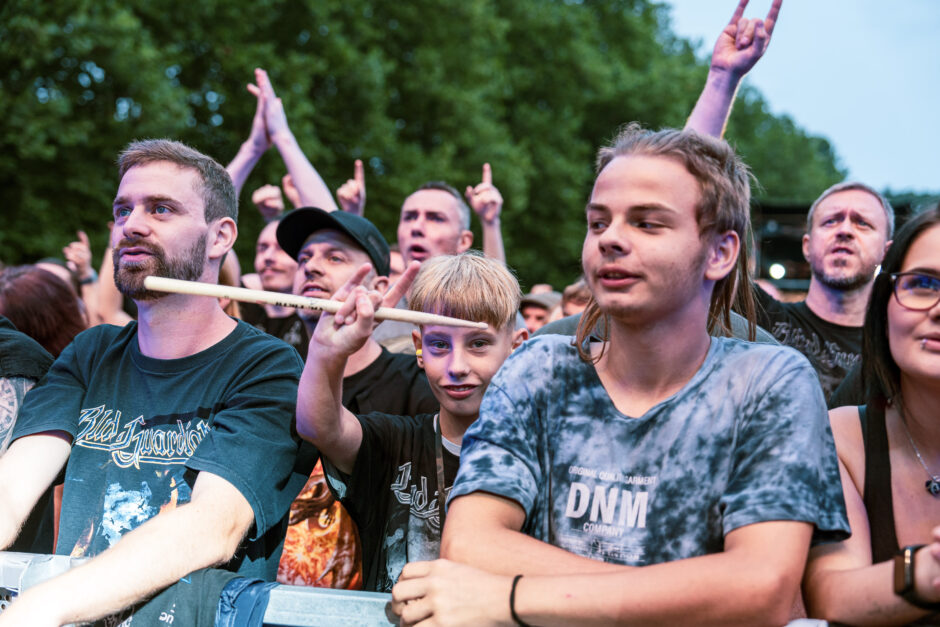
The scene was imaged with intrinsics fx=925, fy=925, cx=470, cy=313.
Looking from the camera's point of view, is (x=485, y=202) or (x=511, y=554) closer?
(x=511, y=554)

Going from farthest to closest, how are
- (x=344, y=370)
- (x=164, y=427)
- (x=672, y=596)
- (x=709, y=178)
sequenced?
(x=344, y=370), (x=164, y=427), (x=709, y=178), (x=672, y=596)

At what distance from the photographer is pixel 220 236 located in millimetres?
3191

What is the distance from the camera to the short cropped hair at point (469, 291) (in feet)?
10.6

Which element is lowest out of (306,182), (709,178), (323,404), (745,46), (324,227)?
(323,404)

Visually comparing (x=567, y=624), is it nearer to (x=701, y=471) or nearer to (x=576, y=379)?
(x=701, y=471)

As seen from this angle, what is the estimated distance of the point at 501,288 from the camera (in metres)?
3.31

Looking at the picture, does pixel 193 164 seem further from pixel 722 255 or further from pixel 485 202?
pixel 485 202

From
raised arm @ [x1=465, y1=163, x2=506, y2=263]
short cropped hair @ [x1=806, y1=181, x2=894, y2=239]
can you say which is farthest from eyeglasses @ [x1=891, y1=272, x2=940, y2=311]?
raised arm @ [x1=465, y1=163, x2=506, y2=263]

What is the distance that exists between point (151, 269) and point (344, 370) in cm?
69

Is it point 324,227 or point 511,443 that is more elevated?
point 324,227

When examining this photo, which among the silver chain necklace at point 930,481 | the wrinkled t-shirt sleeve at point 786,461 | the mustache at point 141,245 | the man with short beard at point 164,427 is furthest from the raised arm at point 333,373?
the silver chain necklace at point 930,481

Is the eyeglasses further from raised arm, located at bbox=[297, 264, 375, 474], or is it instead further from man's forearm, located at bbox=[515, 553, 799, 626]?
raised arm, located at bbox=[297, 264, 375, 474]

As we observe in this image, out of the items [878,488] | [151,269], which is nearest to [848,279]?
[878,488]

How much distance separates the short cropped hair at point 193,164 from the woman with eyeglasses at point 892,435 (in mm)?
2082
